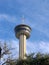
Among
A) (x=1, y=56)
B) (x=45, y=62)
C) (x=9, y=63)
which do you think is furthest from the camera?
(x=45, y=62)

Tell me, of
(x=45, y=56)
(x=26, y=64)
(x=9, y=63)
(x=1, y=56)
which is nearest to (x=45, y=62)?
(x=45, y=56)

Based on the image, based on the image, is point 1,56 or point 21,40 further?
Result: point 21,40

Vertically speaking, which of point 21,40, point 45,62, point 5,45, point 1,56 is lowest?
point 1,56

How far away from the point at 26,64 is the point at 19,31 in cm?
4833

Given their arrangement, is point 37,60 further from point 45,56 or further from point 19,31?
point 19,31

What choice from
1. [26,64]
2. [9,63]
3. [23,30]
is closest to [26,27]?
[23,30]

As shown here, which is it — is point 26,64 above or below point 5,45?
above

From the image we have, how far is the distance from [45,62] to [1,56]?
22380mm

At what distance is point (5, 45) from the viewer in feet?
79.9

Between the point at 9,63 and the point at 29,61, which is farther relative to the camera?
the point at 29,61

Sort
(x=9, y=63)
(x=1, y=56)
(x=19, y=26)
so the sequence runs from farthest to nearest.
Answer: (x=19, y=26)
(x=9, y=63)
(x=1, y=56)

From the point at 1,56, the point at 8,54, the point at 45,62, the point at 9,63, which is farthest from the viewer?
the point at 45,62

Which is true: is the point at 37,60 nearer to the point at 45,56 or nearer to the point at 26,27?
the point at 45,56

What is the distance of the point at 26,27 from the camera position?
92562mm
